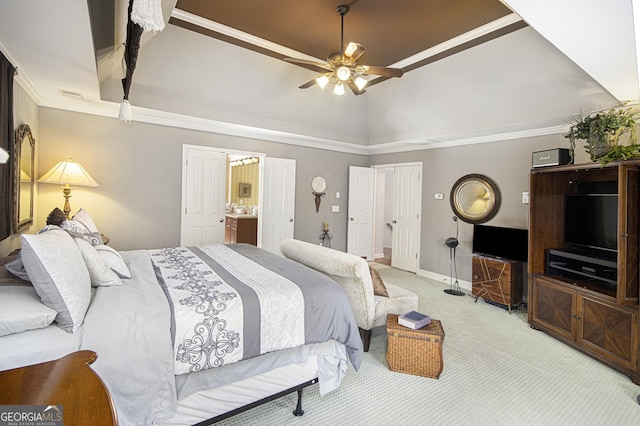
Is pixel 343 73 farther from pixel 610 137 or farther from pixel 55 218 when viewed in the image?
pixel 55 218

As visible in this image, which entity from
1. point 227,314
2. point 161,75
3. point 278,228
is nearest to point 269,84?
point 161,75

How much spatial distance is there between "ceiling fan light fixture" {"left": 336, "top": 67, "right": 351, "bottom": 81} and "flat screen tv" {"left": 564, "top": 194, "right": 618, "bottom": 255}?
107 inches

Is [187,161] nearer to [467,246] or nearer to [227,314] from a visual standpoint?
[227,314]

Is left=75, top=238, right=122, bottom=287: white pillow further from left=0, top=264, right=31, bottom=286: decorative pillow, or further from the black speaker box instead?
the black speaker box

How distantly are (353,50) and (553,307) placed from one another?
3.26 metres

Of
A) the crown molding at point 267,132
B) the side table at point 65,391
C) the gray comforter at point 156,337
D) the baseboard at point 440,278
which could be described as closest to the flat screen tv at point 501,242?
the baseboard at point 440,278

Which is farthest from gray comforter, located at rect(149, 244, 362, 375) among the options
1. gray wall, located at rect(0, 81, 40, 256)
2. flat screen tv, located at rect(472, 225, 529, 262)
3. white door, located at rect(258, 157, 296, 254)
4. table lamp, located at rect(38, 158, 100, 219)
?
flat screen tv, located at rect(472, 225, 529, 262)

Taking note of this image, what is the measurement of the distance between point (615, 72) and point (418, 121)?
262 cm

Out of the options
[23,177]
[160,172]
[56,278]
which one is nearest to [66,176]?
[23,177]

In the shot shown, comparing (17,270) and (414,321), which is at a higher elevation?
(17,270)

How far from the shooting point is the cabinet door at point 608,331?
254 cm

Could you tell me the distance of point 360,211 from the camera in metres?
6.65

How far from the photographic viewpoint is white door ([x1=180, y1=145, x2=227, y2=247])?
4738 mm

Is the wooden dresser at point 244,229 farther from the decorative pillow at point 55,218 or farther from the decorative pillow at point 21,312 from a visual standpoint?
the decorative pillow at point 21,312
